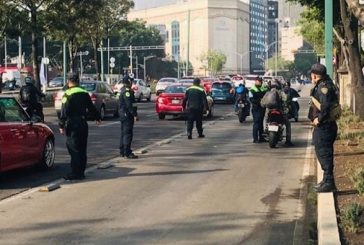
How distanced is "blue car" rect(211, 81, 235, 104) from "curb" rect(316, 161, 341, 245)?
3158 cm

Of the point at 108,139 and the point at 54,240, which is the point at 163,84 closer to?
the point at 108,139

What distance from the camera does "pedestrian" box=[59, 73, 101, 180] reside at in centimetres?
1152

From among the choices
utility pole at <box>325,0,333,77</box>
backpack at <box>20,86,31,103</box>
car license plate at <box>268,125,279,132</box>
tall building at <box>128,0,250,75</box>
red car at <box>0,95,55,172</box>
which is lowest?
car license plate at <box>268,125,279,132</box>

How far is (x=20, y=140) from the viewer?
37.0 feet

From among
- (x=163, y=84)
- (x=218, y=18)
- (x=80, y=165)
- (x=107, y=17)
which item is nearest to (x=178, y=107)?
(x=80, y=165)

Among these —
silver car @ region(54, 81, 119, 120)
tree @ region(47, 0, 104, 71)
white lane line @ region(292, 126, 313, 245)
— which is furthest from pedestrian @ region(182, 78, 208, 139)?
tree @ region(47, 0, 104, 71)

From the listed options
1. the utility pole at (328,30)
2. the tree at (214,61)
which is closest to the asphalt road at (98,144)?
the utility pole at (328,30)

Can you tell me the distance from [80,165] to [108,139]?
7175mm

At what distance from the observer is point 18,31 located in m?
36.7

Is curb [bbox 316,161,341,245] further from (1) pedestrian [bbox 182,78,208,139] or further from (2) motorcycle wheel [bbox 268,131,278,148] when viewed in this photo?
(1) pedestrian [bbox 182,78,208,139]

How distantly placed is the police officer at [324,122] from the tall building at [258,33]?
170 meters

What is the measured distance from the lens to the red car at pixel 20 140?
10844mm

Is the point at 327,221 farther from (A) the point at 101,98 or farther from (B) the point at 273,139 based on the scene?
(A) the point at 101,98

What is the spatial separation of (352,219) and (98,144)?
1091 centimetres
